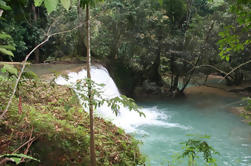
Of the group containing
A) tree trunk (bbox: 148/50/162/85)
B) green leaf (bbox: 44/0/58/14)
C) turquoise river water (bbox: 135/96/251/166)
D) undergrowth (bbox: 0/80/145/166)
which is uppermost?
green leaf (bbox: 44/0/58/14)

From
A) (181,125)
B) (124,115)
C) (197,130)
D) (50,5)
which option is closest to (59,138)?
(50,5)

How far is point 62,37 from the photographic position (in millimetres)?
12891

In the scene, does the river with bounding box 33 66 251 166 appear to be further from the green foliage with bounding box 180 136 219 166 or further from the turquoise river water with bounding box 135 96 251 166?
the green foliage with bounding box 180 136 219 166

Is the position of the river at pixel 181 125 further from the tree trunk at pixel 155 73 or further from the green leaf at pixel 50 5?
the green leaf at pixel 50 5

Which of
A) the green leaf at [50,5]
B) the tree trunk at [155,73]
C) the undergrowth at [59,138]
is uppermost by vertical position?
the green leaf at [50,5]

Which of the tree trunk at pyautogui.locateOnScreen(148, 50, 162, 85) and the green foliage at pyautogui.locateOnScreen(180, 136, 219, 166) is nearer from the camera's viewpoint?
the green foliage at pyautogui.locateOnScreen(180, 136, 219, 166)

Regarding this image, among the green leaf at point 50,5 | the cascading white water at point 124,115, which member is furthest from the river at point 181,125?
the green leaf at point 50,5

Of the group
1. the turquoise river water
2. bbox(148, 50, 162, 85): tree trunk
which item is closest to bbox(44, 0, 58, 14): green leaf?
the turquoise river water

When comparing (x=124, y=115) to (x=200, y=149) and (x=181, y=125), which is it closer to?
(x=181, y=125)

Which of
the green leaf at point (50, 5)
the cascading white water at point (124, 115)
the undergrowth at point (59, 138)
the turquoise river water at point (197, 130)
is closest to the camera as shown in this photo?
the green leaf at point (50, 5)

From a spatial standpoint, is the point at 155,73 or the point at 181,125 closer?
the point at 181,125

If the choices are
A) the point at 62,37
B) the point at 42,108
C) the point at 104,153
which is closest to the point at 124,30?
the point at 62,37

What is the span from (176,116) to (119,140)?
264 inches

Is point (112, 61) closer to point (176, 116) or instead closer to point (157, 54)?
point (157, 54)
